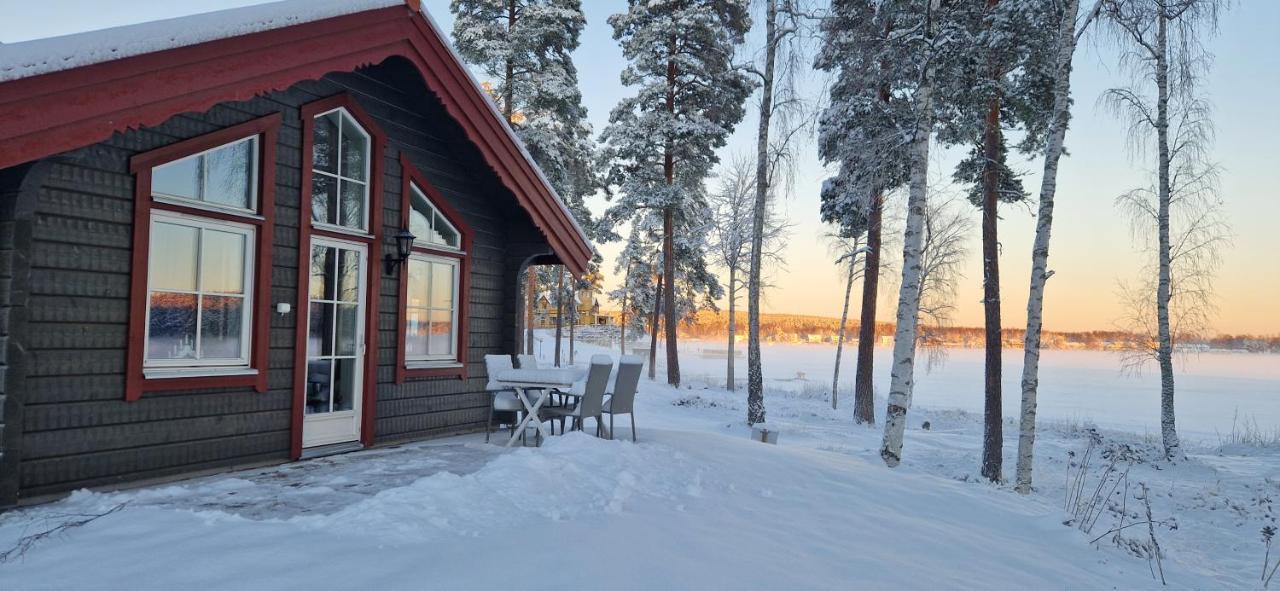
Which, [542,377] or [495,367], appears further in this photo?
[495,367]

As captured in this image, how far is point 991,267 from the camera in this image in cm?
973

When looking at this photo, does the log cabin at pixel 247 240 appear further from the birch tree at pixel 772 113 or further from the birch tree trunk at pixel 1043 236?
the birch tree trunk at pixel 1043 236

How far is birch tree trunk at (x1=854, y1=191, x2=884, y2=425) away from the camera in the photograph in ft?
45.8

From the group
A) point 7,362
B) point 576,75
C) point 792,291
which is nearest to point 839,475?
point 7,362

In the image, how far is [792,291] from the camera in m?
22.9

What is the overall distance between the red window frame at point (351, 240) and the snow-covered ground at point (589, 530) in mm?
495

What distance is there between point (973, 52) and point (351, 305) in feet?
27.2

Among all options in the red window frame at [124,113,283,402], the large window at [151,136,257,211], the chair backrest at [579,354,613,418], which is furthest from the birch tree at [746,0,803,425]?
the large window at [151,136,257,211]

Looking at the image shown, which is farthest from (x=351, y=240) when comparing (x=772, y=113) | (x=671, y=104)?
(x=671, y=104)

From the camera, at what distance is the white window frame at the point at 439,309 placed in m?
6.73

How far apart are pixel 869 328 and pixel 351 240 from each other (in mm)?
11159

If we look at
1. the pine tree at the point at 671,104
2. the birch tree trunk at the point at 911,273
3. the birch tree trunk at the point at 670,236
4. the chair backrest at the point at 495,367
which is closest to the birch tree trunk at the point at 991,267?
the birch tree trunk at the point at 911,273

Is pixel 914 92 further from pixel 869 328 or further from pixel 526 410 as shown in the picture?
pixel 869 328

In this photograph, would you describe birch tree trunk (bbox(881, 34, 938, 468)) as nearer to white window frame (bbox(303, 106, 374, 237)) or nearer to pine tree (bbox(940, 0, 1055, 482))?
pine tree (bbox(940, 0, 1055, 482))
